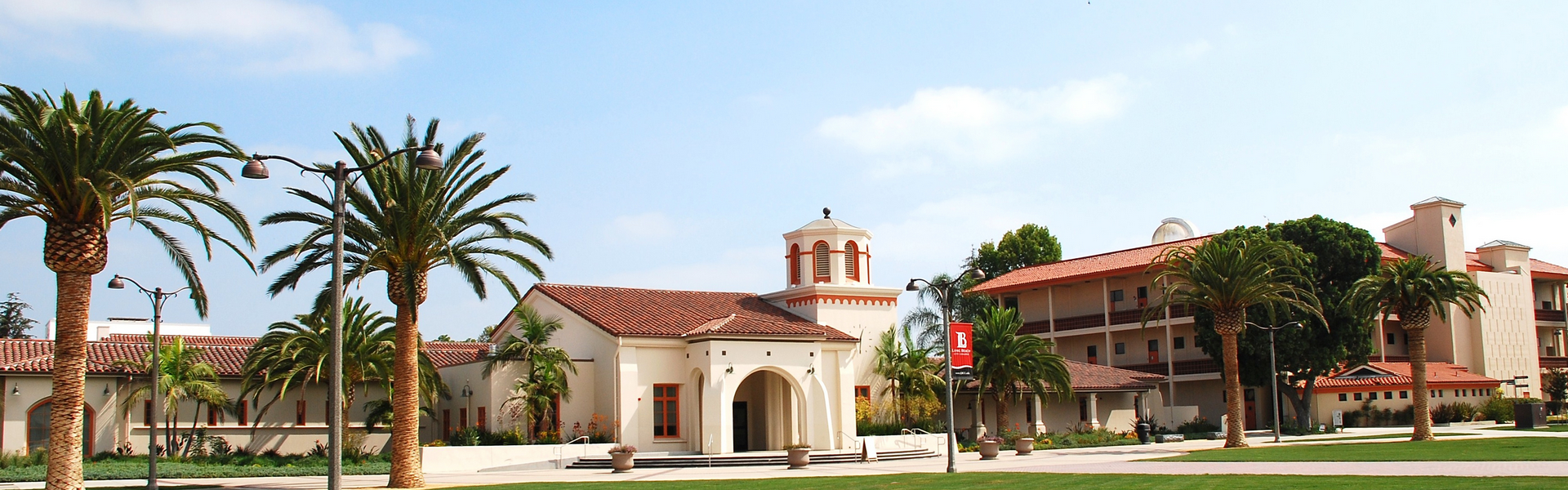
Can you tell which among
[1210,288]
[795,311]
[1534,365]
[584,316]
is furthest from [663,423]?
[1534,365]

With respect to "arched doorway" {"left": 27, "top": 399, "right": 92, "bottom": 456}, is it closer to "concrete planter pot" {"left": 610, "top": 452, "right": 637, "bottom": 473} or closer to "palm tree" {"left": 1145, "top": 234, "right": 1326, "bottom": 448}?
"concrete planter pot" {"left": 610, "top": 452, "right": 637, "bottom": 473}

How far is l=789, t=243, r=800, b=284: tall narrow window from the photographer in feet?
145

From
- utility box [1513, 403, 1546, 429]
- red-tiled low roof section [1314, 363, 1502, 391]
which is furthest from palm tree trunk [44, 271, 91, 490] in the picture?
red-tiled low roof section [1314, 363, 1502, 391]

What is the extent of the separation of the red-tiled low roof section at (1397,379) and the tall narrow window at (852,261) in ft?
81.7

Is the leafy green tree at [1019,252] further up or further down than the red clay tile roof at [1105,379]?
further up

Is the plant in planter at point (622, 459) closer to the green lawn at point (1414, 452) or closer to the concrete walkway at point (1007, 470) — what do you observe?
the concrete walkway at point (1007, 470)

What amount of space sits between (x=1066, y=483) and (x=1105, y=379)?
29176 mm

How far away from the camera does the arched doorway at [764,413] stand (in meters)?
39.5

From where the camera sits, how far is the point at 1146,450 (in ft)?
129

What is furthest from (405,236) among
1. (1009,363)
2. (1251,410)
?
(1251,410)

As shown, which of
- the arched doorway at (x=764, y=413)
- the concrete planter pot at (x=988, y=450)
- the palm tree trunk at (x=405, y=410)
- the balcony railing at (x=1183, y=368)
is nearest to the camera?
the palm tree trunk at (x=405, y=410)

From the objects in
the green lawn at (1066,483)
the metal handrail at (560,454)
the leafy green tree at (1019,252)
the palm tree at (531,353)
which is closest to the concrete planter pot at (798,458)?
the green lawn at (1066,483)

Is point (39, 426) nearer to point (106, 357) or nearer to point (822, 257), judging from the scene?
point (106, 357)

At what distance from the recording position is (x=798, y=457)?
33.5 m
